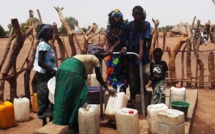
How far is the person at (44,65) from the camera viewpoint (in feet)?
13.0

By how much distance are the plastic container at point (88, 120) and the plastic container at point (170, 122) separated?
84cm

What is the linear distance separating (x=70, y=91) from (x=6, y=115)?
220cm

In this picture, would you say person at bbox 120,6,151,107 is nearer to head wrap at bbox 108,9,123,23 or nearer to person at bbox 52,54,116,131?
head wrap at bbox 108,9,123,23

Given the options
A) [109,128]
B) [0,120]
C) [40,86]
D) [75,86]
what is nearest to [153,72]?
[109,128]

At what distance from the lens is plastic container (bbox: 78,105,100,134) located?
3334 millimetres

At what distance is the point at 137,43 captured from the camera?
4.37 meters

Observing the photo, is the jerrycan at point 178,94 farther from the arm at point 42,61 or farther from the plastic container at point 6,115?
the plastic container at point 6,115

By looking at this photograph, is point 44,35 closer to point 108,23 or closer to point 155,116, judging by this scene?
point 108,23

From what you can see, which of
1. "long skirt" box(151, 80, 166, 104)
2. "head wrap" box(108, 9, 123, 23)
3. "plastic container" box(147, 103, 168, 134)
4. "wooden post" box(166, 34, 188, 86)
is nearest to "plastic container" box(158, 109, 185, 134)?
"plastic container" box(147, 103, 168, 134)

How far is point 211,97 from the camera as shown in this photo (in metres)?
6.74

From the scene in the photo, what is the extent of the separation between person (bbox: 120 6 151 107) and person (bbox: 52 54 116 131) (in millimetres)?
933

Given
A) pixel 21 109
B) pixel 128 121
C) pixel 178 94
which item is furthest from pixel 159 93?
pixel 21 109

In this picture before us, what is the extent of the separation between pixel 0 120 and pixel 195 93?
4.33m

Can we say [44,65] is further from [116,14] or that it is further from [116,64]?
[116,14]
